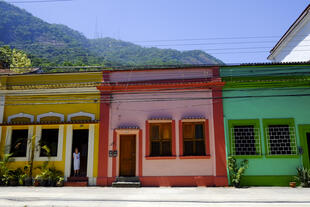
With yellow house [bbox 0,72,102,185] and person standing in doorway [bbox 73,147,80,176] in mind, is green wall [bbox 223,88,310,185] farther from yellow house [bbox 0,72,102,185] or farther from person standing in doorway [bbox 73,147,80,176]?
person standing in doorway [bbox 73,147,80,176]

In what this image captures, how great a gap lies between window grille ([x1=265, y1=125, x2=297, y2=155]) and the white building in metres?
8.04

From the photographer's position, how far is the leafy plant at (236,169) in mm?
12312

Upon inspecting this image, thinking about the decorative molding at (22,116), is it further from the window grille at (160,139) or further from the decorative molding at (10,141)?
the window grille at (160,139)

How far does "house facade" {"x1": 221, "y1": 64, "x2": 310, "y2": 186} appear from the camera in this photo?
41.7 ft

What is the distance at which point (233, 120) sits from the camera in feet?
43.7

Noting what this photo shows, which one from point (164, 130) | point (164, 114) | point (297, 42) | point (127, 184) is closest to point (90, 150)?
point (127, 184)

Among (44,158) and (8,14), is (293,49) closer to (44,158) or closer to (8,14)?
(44,158)

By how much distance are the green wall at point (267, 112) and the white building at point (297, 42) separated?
700cm

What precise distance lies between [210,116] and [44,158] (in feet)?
29.5

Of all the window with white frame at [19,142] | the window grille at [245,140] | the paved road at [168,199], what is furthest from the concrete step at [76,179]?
the window grille at [245,140]

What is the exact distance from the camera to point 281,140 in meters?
13.1

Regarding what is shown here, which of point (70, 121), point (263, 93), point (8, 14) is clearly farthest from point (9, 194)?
point (8, 14)

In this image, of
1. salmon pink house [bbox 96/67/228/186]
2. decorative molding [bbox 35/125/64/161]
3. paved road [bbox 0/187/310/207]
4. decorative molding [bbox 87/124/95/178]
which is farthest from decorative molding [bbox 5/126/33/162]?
salmon pink house [bbox 96/67/228/186]

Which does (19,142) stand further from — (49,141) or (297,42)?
(297,42)
